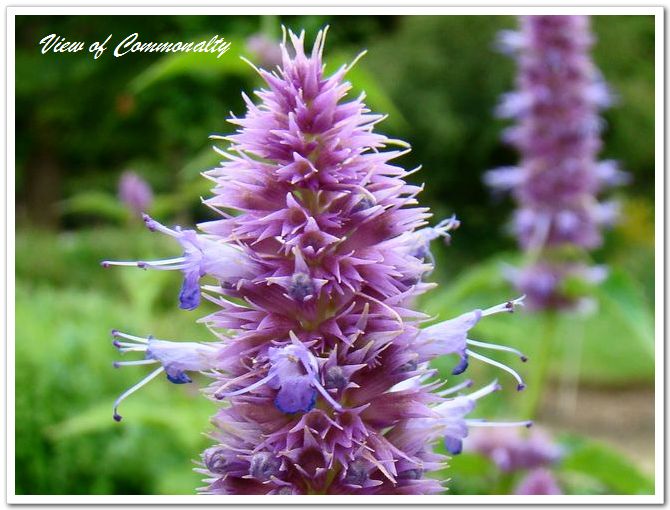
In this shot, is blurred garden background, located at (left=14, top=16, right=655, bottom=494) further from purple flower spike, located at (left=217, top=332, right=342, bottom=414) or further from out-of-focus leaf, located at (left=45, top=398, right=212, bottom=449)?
purple flower spike, located at (left=217, top=332, right=342, bottom=414)

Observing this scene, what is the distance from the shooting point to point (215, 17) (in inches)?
131

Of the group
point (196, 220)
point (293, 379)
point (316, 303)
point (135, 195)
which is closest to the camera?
point (293, 379)

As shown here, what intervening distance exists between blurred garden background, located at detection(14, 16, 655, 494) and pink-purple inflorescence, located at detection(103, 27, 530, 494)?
888 millimetres

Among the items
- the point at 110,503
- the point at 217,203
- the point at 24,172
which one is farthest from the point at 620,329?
the point at 217,203

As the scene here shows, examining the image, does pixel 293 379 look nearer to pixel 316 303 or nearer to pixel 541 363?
pixel 316 303

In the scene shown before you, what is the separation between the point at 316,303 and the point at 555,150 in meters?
2.43

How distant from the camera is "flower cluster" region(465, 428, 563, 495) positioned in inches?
118

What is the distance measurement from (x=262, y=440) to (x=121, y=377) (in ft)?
12.5

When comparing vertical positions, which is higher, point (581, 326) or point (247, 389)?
point (581, 326)

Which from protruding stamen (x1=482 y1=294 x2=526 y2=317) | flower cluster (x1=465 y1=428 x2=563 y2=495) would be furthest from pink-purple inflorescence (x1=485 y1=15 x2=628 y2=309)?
protruding stamen (x1=482 y1=294 x2=526 y2=317)

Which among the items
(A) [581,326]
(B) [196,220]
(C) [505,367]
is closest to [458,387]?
(C) [505,367]

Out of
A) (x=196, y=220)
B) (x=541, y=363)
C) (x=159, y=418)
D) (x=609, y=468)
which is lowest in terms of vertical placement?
(x=609, y=468)

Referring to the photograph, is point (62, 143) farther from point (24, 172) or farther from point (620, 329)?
point (620, 329)

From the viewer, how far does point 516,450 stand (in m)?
3.03
